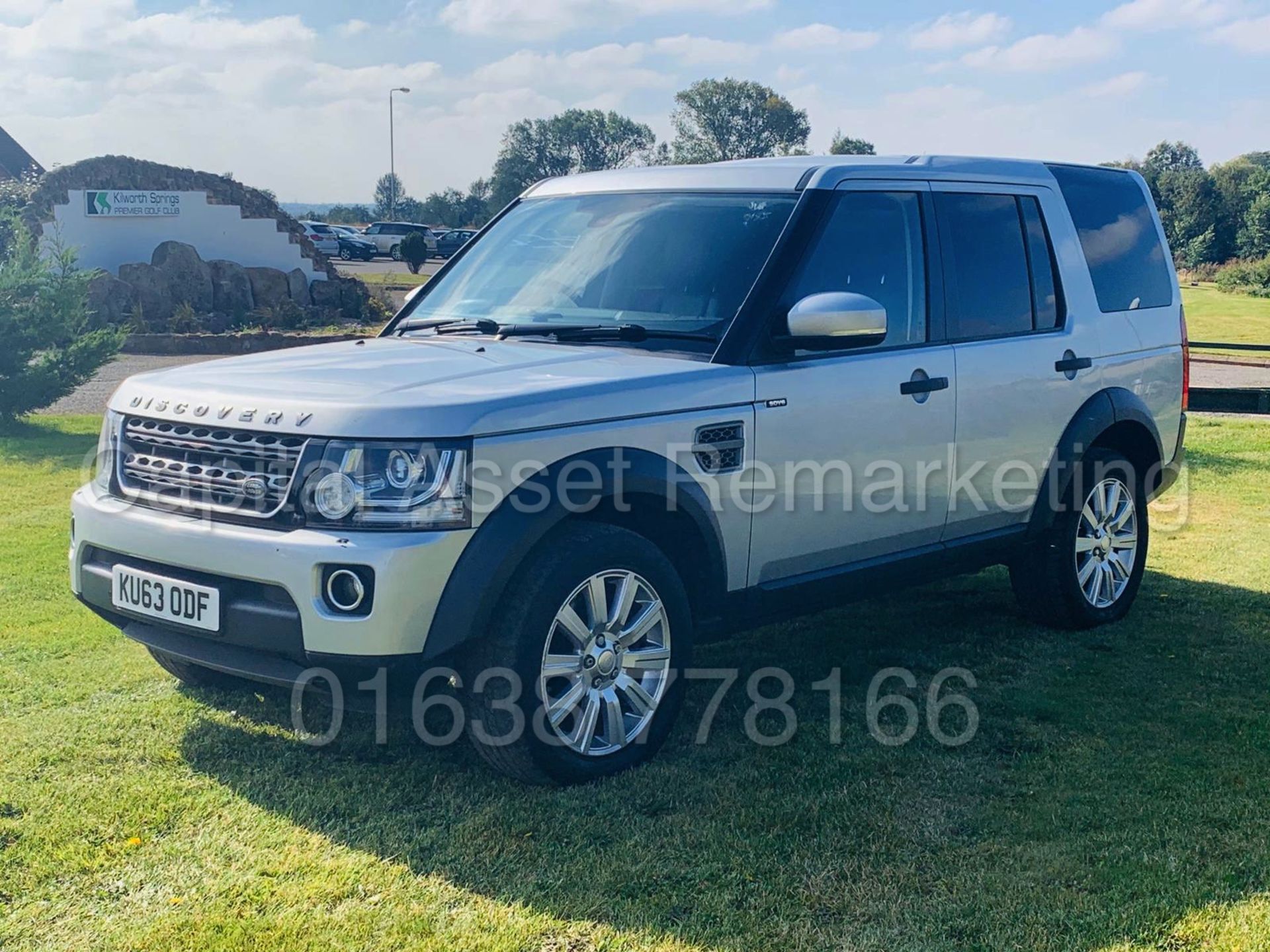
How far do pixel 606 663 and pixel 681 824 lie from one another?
57 centimetres

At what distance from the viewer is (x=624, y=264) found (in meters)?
5.07

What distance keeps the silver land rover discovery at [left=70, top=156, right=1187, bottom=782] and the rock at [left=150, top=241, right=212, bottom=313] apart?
17973 millimetres

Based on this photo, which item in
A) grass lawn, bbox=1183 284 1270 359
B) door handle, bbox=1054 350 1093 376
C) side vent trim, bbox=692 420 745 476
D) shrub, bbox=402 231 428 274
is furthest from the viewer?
shrub, bbox=402 231 428 274

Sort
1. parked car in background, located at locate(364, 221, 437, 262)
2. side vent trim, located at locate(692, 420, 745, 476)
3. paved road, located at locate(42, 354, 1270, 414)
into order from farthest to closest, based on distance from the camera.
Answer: parked car in background, located at locate(364, 221, 437, 262) < paved road, located at locate(42, 354, 1270, 414) < side vent trim, located at locate(692, 420, 745, 476)

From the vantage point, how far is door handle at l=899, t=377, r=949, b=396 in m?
5.08

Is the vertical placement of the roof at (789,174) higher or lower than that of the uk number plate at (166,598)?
higher

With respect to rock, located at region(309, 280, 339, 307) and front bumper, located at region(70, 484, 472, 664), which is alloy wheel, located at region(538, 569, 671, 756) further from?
rock, located at region(309, 280, 339, 307)

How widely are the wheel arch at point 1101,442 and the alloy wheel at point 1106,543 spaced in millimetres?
198

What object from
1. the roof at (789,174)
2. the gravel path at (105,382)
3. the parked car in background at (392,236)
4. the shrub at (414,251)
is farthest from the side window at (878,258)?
the parked car in background at (392,236)

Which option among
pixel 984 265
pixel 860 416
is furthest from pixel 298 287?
pixel 860 416

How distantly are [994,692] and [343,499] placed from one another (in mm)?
2890

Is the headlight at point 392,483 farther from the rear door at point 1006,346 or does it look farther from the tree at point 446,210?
the tree at point 446,210

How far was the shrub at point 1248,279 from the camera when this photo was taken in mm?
44719

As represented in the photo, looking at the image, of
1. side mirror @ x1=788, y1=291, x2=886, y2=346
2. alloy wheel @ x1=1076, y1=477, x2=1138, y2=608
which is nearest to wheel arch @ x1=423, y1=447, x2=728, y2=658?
side mirror @ x1=788, y1=291, x2=886, y2=346
